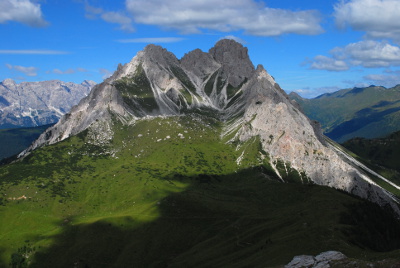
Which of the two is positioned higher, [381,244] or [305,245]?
[305,245]

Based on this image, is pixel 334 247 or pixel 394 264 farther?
pixel 334 247

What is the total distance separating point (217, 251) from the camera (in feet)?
631

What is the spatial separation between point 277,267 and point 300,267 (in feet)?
36.5

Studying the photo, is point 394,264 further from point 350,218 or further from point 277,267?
point 350,218

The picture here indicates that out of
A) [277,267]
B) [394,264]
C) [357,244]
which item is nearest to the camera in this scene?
[394,264]

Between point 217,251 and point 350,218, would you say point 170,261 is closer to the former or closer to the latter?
point 217,251

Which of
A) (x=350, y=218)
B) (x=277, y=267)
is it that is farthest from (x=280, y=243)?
(x=350, y=218)

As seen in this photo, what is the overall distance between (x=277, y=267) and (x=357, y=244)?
2047 inches

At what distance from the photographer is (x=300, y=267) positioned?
4774 inches

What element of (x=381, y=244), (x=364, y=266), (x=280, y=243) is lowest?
(x=381, y=244)

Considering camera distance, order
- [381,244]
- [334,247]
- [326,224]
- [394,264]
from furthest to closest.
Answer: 1. [381,244]
2. [326,224]
3. [334,247]
4. [394,264]

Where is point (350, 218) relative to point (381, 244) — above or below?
above

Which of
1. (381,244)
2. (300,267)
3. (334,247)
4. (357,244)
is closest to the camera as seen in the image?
(300,267)

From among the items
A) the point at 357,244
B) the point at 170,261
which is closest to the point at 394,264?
the point at 357,244
